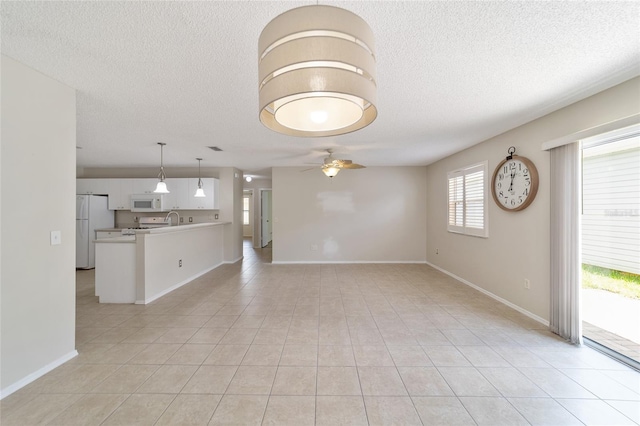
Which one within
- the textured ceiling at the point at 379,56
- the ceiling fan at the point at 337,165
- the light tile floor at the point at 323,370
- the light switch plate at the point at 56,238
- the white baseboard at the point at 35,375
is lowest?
the light tile floor at the point at 323,370

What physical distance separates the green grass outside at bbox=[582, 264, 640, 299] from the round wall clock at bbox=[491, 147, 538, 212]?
951 millimetres

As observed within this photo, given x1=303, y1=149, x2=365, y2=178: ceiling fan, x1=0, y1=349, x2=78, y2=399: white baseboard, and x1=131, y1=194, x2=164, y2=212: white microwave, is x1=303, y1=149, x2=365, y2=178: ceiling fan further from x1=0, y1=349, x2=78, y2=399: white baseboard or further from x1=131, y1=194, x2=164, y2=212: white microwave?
x1=131, y1=194, x2=164, y2=212: white microwave

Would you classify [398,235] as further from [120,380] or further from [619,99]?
[120,380]

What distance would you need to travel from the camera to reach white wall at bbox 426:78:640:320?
2.54 meters

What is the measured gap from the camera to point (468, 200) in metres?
4.89

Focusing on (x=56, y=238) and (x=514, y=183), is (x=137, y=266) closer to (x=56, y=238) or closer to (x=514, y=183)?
(x=56, y=238)

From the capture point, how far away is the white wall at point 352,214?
22.6 feet

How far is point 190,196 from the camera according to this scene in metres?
6.65

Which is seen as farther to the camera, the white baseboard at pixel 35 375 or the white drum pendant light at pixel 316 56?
the white baseboard at pixel 35 375

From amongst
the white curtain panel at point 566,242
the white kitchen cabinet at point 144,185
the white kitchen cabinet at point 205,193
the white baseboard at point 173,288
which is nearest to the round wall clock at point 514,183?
the white curtain panel at point 566,242

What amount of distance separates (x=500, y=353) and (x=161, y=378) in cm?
→ 300

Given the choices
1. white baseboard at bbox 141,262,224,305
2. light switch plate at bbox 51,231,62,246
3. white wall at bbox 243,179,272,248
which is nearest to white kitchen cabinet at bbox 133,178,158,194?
white baseboard at bbox 141,262,224,305

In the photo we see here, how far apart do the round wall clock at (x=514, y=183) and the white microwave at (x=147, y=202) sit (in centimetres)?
701

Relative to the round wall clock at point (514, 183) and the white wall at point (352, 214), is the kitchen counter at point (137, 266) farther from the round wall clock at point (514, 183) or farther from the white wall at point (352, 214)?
Answer: the round wall clock at point (514, 183)
